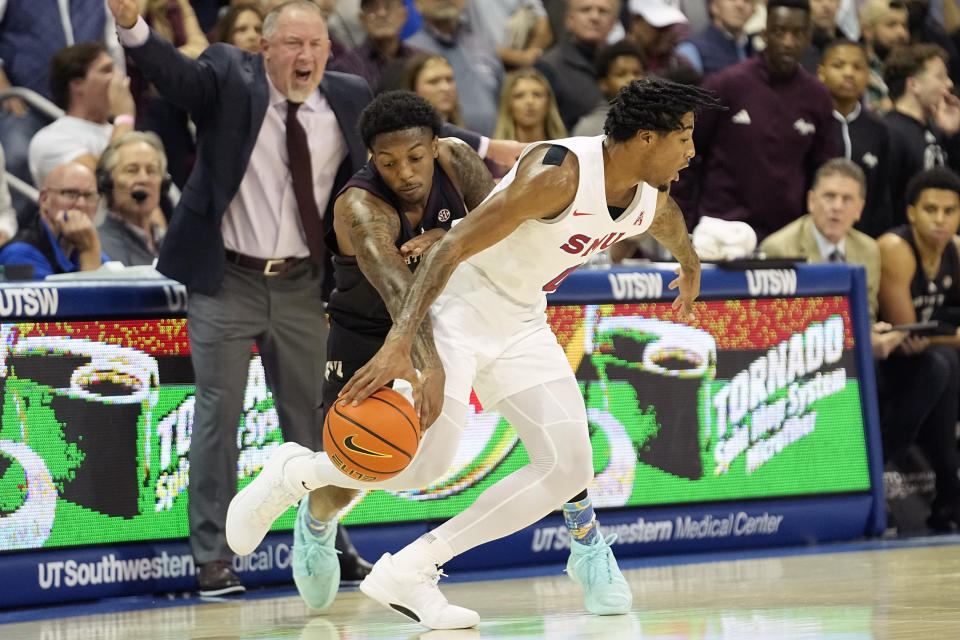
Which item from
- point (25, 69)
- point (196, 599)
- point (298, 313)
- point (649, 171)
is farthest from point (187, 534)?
point (25, 69)

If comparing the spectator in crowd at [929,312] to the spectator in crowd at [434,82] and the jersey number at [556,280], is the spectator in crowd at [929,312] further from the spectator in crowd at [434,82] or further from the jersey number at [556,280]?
the jersey number at [556,280]

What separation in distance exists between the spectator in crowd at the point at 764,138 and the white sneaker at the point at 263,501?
4.60 m

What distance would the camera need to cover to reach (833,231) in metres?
8.72

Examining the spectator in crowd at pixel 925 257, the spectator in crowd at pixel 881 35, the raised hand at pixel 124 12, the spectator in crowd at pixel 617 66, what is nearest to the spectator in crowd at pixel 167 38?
the raised hand at pixel 124 12

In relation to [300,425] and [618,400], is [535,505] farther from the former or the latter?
[618,400]

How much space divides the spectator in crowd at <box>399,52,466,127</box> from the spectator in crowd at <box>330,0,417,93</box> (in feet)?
1.38

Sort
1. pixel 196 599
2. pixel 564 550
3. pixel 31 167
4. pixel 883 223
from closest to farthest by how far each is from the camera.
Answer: pixel 196 599, pixel 564 550, pixel 31 167, pixel 883 223

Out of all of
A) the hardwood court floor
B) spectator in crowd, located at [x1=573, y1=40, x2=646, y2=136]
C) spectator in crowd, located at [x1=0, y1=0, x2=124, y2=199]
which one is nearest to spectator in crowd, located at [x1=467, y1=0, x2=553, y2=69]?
spectator in crowd, located at [x1=573, y1=40, x2=646, y2=136]

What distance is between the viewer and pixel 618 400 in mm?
7344

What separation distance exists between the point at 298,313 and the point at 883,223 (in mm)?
5243

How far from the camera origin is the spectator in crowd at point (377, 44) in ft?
29.8

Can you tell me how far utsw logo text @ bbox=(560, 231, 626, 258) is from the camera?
16.6 ft

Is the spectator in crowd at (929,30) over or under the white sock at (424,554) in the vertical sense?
over

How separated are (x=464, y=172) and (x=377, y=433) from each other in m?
1.32
